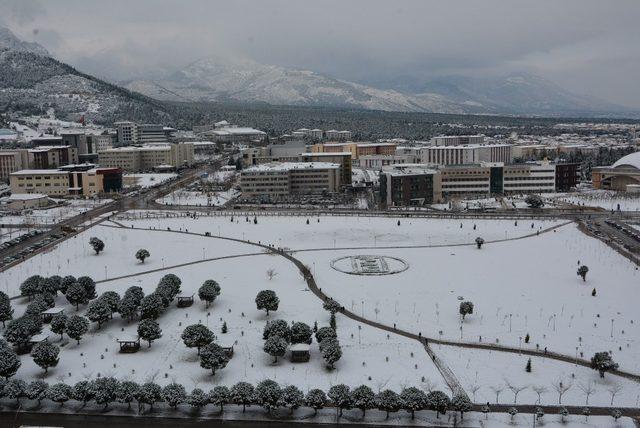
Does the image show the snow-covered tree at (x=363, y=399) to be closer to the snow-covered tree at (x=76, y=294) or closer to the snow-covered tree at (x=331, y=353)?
the snow-covered tree at (x=331, y=353)

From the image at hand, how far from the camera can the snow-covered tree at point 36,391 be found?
16453 mm

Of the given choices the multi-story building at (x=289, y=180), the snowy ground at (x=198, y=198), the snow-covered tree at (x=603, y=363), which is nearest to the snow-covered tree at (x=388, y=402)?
the snow-covered tree at (x=603, y=363)

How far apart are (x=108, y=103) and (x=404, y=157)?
2881 inches

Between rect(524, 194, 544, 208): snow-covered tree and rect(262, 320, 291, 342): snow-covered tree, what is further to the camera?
rect(524, 194, 544, 208): snow-covered tree

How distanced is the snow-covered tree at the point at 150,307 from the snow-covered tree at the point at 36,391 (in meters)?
5.68

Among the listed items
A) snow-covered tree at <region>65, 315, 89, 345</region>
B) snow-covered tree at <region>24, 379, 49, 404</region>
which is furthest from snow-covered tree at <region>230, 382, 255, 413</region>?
snow-covered tree at <region>65, 315, 89, 345</region>

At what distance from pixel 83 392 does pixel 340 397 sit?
22.5 feet

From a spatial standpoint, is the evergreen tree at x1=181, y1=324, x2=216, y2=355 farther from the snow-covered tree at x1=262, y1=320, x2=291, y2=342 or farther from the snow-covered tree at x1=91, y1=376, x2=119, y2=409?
the snow-covered tree at x1=91, y1=376, x2=119, y2=409

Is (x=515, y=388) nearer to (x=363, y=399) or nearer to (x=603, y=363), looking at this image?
(x=603, y=363)

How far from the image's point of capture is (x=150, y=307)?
22.2 m

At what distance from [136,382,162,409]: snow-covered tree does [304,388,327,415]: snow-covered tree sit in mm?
3928

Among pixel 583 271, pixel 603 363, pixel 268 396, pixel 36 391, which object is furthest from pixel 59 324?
pixel 583 271

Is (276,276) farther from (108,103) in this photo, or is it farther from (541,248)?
(108,103)

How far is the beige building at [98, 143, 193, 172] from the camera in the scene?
73375 mm
